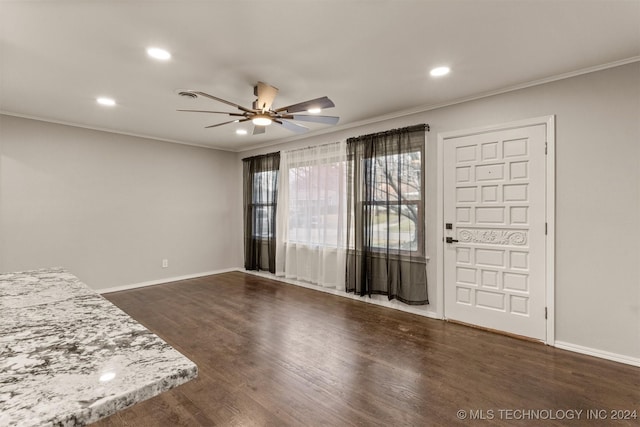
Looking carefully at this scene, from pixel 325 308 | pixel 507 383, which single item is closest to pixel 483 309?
pixel 507 383

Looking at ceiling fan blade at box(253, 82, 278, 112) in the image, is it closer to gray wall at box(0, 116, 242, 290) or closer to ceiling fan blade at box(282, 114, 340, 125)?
ceiling fan blade at box(282, 114, 340, 125)

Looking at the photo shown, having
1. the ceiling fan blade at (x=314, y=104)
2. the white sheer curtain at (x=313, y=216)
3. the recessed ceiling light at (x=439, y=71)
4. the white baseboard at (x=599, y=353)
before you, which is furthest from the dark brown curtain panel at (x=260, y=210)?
the white baseboard at (x=599, y=353)

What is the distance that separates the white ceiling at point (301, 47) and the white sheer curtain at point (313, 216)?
139 centimetres

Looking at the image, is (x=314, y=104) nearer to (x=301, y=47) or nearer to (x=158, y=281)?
(x=301, y=47)

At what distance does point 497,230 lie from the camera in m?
3.25

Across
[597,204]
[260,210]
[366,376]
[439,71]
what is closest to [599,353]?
[597,204]

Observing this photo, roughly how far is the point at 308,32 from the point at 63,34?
1.78 meters

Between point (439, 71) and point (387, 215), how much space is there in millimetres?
1826

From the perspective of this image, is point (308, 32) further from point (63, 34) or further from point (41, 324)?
point (41, 324)

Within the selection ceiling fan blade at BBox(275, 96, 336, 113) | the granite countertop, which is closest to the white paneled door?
ceiling fan blade at BBox(275, 96, 336, 113)

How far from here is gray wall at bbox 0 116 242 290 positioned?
13.4 ft

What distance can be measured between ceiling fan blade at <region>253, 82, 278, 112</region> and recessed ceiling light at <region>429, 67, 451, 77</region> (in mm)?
1524

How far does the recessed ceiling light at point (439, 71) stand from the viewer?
2.77m

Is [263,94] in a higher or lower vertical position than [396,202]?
higher
